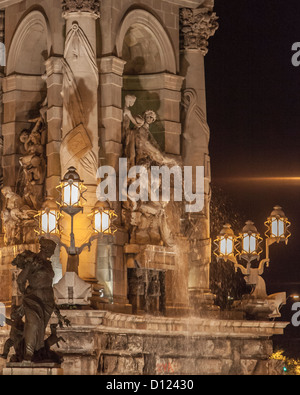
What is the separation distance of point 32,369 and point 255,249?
1085 centimetres

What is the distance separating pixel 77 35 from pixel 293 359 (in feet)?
111

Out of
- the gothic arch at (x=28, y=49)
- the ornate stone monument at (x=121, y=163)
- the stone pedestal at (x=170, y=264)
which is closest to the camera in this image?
the ornate stone monument at (x=121, y=163)

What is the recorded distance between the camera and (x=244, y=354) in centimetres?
4616

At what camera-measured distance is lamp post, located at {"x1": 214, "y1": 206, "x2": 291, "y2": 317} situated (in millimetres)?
44469

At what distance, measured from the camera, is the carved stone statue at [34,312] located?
3597cm

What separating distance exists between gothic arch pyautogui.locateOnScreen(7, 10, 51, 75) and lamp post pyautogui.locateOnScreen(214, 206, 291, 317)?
7482mm

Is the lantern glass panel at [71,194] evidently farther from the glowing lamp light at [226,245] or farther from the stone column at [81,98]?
the glowing lamp light at [226,245]

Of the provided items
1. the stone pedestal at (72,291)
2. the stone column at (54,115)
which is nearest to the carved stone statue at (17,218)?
the stone column at (54,115)

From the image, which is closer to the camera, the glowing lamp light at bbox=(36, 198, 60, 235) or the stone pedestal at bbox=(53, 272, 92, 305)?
the stone pedestal at bbox=(53, 272, 92, 305)

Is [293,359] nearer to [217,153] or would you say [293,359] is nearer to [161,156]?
[217,153]

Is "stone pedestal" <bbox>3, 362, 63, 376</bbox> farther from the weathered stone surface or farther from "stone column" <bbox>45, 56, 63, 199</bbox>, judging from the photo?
"stone column" <bbox>45, 56, 63, 199</bbox>

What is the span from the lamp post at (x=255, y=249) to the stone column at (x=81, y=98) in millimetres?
4730

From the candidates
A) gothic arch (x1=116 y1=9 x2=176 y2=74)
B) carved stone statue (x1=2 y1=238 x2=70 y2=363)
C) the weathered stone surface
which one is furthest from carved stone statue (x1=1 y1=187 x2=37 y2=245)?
carved stone statue (x1=2 y1=238 x2=70 y2=363)

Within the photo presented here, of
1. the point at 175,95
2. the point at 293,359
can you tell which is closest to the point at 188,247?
the point at 175,95
